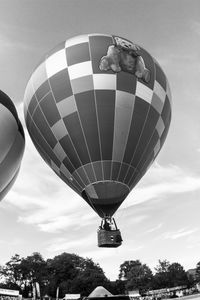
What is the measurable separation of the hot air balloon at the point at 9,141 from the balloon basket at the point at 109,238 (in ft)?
19.4

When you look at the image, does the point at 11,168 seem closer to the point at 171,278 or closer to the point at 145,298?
the point at 145,298

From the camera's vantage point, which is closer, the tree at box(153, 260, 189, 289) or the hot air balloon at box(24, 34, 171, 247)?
the hot air balloon at box(24, 34, 171, 247)

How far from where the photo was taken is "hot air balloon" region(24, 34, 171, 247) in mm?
15164

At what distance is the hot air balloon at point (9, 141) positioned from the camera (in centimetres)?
1669

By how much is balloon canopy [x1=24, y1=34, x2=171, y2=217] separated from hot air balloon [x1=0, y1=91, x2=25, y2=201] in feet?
Result: 2.85

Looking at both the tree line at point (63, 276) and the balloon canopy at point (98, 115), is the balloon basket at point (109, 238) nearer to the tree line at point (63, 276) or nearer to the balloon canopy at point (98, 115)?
the balloon canopy at point (98, 115)

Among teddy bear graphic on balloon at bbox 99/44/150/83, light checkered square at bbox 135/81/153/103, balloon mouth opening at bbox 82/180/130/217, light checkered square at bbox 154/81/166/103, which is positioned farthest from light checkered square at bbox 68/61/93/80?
balloon mouth opening at bbox 82/180/130/217

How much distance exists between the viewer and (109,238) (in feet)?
48.0

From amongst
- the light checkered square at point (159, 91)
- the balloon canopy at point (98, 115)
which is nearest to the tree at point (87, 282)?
the balloon canopy at point (98, 115)

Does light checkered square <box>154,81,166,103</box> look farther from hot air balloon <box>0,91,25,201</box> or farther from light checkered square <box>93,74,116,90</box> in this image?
hot air balloon <box>0,91,25,201</box>

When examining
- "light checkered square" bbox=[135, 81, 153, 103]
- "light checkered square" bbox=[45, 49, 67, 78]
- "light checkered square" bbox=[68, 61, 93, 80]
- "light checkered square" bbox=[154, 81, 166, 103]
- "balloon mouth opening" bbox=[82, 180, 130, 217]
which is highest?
"light checkered square" bbox=[45, 49, 67, 78]

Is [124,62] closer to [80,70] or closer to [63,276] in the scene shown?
[80,70]

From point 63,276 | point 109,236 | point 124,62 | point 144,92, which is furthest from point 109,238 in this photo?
point 63,276

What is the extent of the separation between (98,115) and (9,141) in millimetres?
4712
